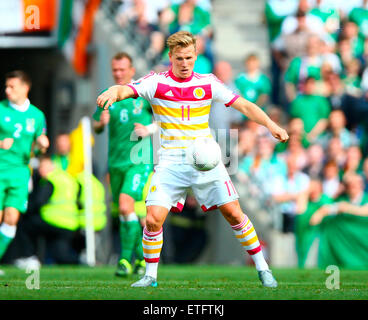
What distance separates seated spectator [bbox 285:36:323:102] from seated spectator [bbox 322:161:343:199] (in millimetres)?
1967

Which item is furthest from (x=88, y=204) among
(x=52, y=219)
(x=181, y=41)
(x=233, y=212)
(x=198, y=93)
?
(x=181, y=41)

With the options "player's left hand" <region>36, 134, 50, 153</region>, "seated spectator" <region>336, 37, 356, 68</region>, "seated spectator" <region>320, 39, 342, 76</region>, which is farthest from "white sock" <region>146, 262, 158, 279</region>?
"seated spectator" <region>336, 37, 356, 68</region>

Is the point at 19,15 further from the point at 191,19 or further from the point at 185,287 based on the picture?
the point at 185,287

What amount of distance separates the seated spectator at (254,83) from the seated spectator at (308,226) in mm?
2531

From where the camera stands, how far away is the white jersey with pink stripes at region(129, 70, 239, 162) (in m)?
9.06

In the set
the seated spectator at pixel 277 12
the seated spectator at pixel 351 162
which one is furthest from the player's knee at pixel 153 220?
the seated spectator at pixel 277 12

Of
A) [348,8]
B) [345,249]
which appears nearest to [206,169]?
[345,249]

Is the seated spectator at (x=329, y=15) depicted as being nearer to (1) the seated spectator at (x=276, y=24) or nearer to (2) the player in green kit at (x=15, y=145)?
(1) the seated spectator at (x=276, y=24)

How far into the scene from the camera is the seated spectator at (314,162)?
1656 centimetres

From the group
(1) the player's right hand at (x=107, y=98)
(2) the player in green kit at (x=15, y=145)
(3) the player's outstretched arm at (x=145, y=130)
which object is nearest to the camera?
(1) the player's right hand at (x=107, y=98)

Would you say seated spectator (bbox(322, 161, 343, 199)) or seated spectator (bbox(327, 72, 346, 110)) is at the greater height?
seated spectator (bbox(327, 72, 346, 110))

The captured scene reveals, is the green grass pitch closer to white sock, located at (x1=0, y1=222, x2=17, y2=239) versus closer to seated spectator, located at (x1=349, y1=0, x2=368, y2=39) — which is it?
white sock, located at (x1=0, y1=222, x2=17, y2=239)

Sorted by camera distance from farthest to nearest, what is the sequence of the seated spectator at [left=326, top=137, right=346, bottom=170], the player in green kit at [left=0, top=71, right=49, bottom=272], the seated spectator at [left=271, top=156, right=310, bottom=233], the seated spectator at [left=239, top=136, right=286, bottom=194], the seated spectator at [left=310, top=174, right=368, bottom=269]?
the seated spectator at [left=326, top=137, right=346, bottom=170] < the seated spectator at [left=239, top=136, right=286, bottom=194] < the seated spectator at [left=271, top=156, right=310, bottom=233] < the seated spectator at [left=310, top=174, right=368, bottom=269] < the player in green kit at [left=0, top=71, right=49, bottom=272]

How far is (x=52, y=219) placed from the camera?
1600 cm
